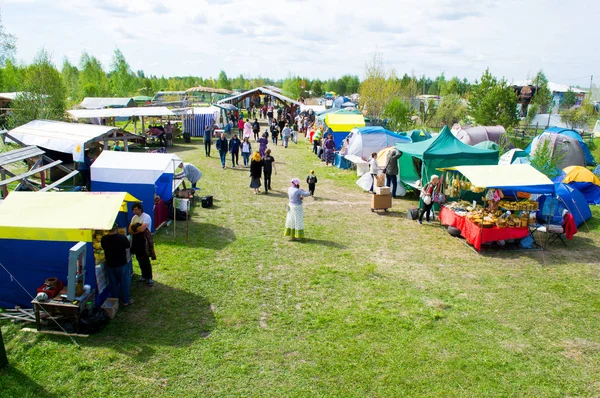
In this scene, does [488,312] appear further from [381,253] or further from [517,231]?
[517,231]

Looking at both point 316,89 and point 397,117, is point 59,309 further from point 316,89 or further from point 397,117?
point 316,89

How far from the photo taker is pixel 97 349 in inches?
216

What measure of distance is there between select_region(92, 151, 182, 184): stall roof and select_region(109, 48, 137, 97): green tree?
4637 centimetres

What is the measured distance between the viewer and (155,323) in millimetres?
6172

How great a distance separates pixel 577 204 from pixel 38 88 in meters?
23.2

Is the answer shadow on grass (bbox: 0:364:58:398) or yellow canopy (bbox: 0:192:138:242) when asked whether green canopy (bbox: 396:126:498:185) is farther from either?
shadow on grass (bbox: 0:364:58:398)

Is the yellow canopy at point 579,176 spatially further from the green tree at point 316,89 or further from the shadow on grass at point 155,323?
the green tree at point 316,89

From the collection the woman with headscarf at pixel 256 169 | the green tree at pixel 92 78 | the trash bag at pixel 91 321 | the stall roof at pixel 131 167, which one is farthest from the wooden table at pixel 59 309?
the green tree at pixel 92 78

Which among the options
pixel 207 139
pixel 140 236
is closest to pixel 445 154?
pixel 140 236

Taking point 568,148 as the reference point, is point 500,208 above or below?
below

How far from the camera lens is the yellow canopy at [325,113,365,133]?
817 inches

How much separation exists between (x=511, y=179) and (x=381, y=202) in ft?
11.9

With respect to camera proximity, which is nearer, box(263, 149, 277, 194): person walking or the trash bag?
the trash bag

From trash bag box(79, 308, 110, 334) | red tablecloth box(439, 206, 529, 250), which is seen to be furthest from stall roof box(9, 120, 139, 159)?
red tablecloth box(439, 206, 529, 250)
